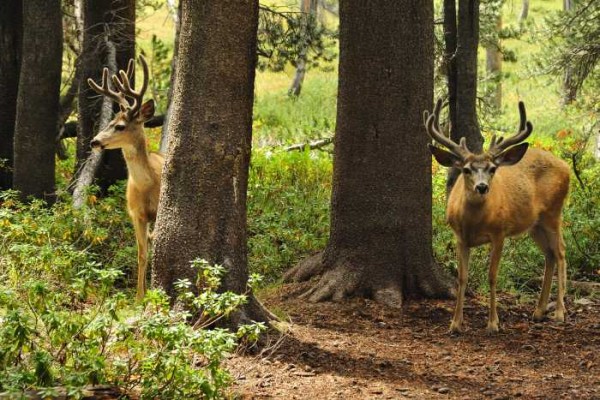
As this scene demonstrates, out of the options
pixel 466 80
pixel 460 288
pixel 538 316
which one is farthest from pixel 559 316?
pixel 466 80

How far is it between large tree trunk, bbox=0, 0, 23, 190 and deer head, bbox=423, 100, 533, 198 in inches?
278

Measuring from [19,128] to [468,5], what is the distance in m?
5.84

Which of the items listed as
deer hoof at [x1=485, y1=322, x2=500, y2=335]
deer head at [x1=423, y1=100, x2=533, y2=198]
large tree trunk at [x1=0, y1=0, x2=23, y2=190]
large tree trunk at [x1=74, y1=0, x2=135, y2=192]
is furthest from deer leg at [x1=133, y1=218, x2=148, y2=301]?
large tree trunk at [x1=0, y1=0, x2=23, y2=190]

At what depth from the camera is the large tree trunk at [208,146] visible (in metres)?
7.51

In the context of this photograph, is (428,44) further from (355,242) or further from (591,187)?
(591,187)

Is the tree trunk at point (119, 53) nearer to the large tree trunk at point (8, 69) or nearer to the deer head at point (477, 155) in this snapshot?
the large tree trunk at point (8, 69)

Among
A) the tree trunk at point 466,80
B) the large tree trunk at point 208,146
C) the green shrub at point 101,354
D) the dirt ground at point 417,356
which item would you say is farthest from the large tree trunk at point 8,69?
the green shrub at point 101,354

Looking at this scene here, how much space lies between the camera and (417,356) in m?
8.02

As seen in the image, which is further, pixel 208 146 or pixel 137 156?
pixel 137 156

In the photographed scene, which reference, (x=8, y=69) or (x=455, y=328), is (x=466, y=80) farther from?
(x=8, y=69)

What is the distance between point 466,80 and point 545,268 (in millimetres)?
3184

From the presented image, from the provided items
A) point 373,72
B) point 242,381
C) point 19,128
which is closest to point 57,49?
point 19,128

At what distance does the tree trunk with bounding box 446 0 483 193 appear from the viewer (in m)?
12.1

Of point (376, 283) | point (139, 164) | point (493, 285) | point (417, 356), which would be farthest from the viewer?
point (139, 164)
